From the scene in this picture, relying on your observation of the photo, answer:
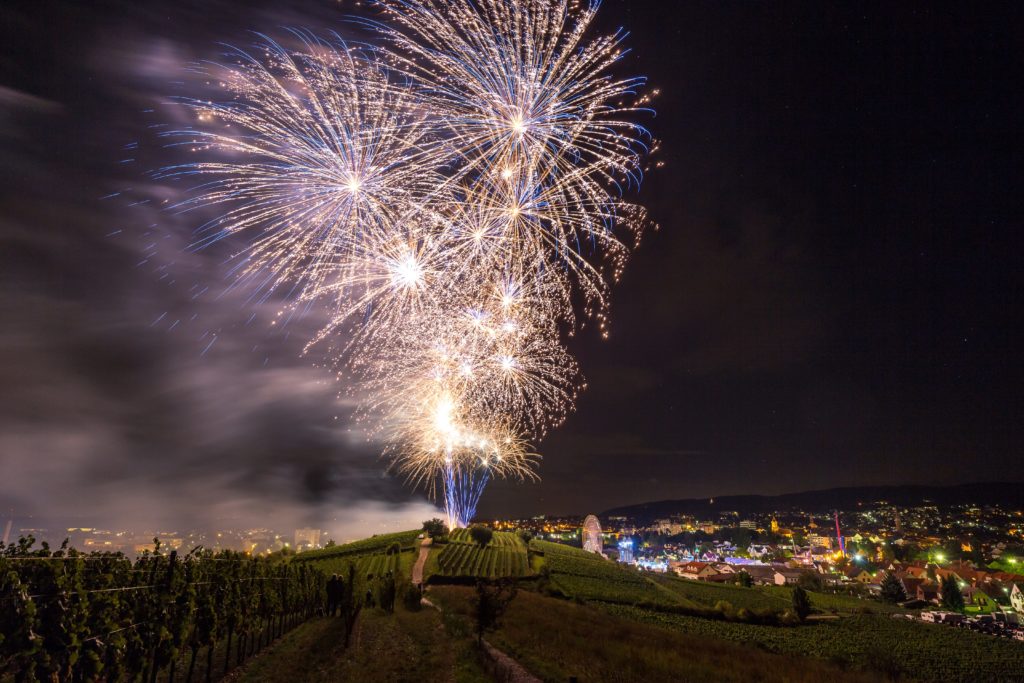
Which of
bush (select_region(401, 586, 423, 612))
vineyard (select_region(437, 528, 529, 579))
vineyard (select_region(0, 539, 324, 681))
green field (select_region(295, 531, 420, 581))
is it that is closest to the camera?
vineyard (select_region(0, 539, 324, 681))

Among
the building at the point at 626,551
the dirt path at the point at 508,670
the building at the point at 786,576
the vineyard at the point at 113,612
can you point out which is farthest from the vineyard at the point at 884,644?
the building at the point at 626,551

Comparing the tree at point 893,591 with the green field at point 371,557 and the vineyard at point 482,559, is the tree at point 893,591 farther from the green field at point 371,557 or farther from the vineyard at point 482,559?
the green field at point 371,557

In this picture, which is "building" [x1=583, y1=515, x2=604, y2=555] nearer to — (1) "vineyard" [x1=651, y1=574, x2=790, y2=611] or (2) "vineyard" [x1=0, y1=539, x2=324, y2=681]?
(1) "vineyard" [x1=651, y1=574, x2=790, y2=611]

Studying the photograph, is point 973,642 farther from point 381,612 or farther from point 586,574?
point 381,612

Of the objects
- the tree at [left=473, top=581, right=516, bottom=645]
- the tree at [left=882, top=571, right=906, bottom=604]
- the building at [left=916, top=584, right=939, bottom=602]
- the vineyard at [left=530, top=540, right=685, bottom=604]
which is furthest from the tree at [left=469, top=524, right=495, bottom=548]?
the building at [left=916, top=584, right=939, bottom=602]

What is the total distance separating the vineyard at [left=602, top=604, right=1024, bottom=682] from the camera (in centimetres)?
3278

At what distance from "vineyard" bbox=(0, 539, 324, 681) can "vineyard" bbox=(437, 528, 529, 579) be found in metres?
31.3

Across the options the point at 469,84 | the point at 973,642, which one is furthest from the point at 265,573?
the point at 973,642

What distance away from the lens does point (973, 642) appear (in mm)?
42875

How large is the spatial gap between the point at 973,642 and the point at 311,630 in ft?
180

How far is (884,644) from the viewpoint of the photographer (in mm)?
39469

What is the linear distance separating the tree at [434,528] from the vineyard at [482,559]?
2.16m

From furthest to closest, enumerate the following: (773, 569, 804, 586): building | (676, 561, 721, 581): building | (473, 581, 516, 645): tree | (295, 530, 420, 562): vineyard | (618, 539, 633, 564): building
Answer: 1. (618, 539, 633, 564): building
2. (676, 561, 721, 581): building
3. (773, 569, 804, 586): building
4. (295, 530, 420, 562): vineyard
5. (473, 581, 516, 645): tree

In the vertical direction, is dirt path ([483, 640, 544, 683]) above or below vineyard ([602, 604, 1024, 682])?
above
